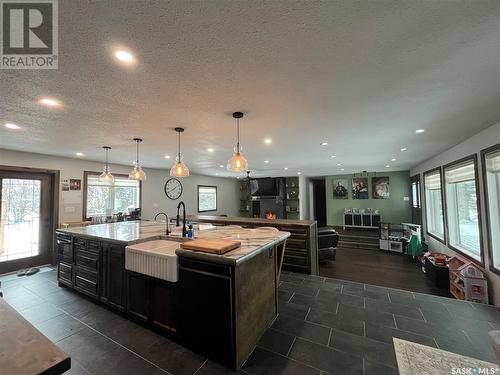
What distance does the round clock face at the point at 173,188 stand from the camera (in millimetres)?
7406

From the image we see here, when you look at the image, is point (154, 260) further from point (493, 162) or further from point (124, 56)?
point (493, 162)

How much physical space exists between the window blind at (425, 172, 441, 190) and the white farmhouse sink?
6177 millimetres

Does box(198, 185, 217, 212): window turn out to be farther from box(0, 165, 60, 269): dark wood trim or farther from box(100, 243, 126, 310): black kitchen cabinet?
box(100, 243, 126, 310): black kitchen cabinet

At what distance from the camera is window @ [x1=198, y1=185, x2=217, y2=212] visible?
8.95m

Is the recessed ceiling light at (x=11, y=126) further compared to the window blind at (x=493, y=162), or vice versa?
the window blind at (x=493, y=162)

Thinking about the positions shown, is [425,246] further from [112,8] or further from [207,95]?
[112,8]

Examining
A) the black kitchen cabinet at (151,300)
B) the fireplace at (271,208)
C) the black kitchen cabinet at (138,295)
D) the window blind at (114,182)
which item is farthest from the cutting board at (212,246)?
the fireplace at (271,208)

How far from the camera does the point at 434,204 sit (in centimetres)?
565

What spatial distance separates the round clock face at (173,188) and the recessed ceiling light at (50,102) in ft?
17.4

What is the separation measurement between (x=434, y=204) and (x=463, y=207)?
1750 millimetres

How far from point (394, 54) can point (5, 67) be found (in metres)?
2.90

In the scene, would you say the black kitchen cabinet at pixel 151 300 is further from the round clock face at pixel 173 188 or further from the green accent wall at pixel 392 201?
the green accent wall at pixel 392 201

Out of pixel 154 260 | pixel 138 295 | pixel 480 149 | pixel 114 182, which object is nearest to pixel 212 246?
pixel 154 260

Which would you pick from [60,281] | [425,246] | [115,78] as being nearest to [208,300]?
[115,78]
